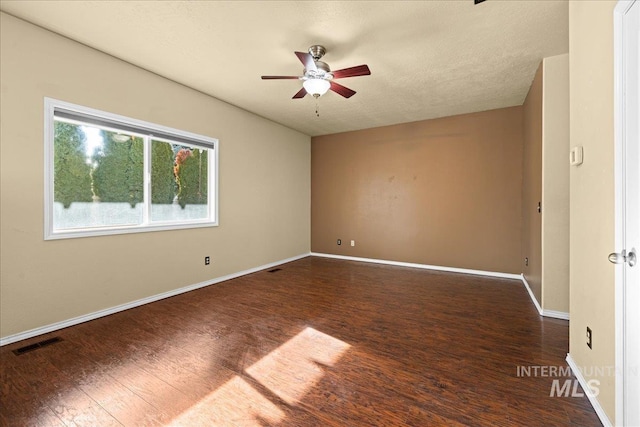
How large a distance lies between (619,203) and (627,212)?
6 cm

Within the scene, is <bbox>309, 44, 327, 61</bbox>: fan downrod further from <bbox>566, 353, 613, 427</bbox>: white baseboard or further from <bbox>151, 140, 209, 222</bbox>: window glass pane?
<bbox>566, 353, 613, 427</bbox>: white baseboard

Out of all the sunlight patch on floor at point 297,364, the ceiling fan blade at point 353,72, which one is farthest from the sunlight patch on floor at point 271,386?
the ceiling fan blade at point 353,72

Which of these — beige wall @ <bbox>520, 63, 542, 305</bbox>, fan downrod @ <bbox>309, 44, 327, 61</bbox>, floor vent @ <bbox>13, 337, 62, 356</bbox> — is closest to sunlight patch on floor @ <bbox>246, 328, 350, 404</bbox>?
floor vent @ <bbox>13, 337, 62, 356</bbox>

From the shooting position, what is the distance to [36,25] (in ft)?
→ 7.85

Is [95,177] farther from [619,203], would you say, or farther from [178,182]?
[619,203]

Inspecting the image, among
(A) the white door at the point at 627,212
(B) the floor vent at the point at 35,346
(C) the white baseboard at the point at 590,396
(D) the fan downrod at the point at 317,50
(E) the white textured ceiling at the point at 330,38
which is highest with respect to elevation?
(E) the white textured ceiling at the point at 330,38

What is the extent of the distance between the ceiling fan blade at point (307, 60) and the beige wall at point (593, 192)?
1866 mm

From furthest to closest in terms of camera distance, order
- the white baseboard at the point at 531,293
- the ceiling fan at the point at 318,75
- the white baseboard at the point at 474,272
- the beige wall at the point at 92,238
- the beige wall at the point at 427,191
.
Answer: the beige wall at the point at 427,191
the white baseboard at the point at 531,293
the white baseboard at the point at 474,272
the ceiling fan at the point at 318,75
the beige wall at the point at 92,238

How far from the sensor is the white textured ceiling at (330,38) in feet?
7.14

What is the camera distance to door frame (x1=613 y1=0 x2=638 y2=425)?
50.1 inches

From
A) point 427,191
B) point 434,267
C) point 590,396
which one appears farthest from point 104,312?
point 427,191

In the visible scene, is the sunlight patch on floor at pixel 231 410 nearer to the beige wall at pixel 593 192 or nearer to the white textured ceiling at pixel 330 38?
the beige wall at pixel 593 192

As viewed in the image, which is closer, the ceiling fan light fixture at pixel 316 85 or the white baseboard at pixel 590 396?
the white baseboard at pixel 590 396

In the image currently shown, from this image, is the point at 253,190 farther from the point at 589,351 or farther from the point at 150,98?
the point at 589,351
